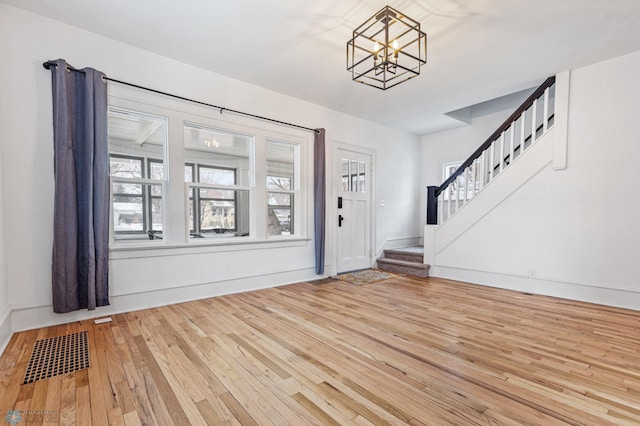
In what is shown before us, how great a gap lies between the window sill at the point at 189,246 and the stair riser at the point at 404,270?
196 centimetres

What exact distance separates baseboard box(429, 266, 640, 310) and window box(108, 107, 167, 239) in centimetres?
452

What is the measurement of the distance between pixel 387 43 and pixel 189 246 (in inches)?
121

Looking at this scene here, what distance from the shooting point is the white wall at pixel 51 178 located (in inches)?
105

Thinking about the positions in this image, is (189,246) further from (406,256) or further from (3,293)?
(406,256)

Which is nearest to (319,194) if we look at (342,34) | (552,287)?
(342,34)

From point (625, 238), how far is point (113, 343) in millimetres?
5442

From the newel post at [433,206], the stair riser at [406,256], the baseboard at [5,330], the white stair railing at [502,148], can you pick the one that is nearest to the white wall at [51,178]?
the baseboard at [5,330]

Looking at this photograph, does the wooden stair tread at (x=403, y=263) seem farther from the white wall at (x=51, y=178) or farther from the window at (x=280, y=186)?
the window at (x=280, y=186)

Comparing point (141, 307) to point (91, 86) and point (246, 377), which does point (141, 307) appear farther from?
point (91, 86)

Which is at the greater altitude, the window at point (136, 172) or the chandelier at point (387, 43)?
the chandelier at point (387, 43)

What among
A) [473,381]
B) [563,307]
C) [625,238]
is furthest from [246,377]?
[625,238]

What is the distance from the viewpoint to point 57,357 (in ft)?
7.23

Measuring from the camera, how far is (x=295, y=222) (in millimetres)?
4844

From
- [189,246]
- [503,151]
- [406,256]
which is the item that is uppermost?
[503,151]
